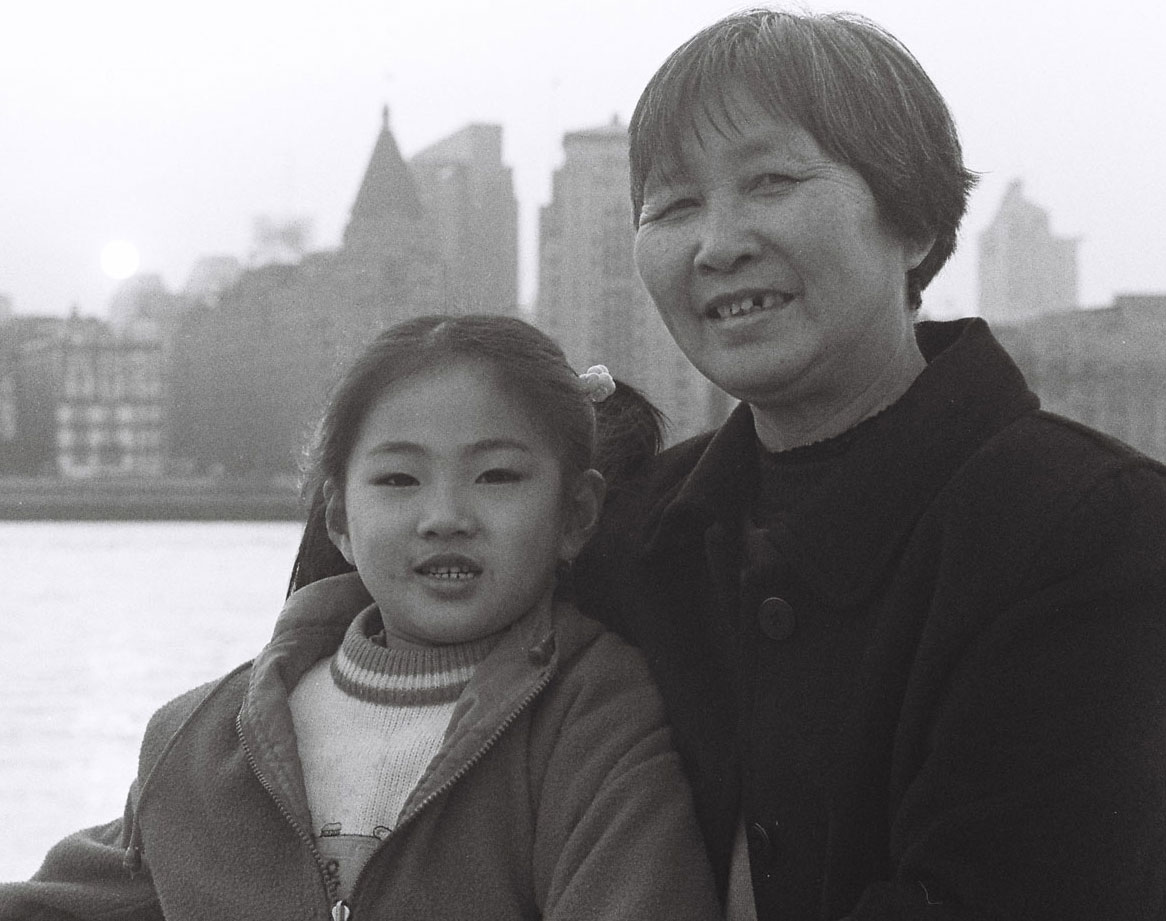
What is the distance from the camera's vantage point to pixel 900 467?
39.3 inches

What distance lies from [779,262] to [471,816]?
52 cm

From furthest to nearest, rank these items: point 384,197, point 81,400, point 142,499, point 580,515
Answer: point 142,499 < point 81,400 < point 384,197 < point 580,515

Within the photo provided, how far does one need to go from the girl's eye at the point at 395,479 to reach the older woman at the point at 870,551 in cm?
23

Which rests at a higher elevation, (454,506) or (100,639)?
(454,506)

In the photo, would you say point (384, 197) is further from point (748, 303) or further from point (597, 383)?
point (748, 303)

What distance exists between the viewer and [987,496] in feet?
3.05

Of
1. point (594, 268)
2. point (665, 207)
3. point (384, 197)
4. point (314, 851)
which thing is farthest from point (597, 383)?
point (594, 268)

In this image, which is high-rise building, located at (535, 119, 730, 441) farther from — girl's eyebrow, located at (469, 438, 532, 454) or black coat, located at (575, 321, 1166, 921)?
black coat, located at (575, 321, 1166, 921)

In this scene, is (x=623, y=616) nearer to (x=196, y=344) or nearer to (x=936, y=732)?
(x=936, y=732)

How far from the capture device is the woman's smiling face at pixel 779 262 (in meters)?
1.01

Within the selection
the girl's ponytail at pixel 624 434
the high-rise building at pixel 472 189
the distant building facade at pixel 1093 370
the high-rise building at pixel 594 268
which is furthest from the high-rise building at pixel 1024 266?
the girl's ponytail at pixel 624 434

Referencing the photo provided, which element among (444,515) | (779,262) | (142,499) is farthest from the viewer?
(142,499)

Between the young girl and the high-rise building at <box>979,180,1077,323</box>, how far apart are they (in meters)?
5.92

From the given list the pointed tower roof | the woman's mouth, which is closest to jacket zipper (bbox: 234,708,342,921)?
the woman's mouth
